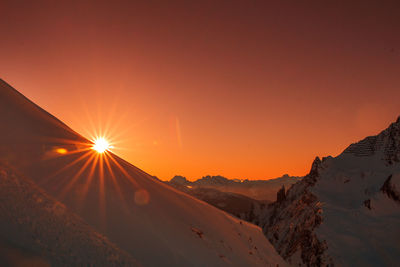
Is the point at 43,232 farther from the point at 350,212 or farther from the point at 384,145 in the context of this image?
the point at 384,145

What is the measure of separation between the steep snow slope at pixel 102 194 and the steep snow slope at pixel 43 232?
49cm

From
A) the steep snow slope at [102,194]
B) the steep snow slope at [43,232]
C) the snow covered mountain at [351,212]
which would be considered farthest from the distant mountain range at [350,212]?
the steep snow slope at [43,232]

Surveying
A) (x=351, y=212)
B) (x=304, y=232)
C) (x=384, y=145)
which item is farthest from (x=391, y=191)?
(x=384, y=145)

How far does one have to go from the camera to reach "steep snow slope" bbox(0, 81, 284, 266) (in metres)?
4.94

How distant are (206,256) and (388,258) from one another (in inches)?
1126

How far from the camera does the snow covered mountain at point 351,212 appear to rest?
90.0 feet

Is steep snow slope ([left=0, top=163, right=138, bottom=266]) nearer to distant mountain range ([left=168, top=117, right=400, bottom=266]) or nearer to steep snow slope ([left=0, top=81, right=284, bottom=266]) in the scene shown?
steep snow slope ([left=0, top=81, right=284, bottom=266])

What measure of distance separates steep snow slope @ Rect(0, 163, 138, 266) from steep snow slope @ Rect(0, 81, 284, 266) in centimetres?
49

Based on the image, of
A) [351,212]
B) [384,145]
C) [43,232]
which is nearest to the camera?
[43,232]

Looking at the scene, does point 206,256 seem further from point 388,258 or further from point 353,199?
point 353,199

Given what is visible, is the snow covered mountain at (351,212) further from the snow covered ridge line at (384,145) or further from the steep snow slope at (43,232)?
the steep snow slope at (43,232)

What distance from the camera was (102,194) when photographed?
18.9ft

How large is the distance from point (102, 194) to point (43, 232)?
2.40 metres

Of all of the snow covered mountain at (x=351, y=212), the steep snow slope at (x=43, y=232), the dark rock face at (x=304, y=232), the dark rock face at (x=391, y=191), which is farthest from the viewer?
the dark rock face at (x=304, y=232)
